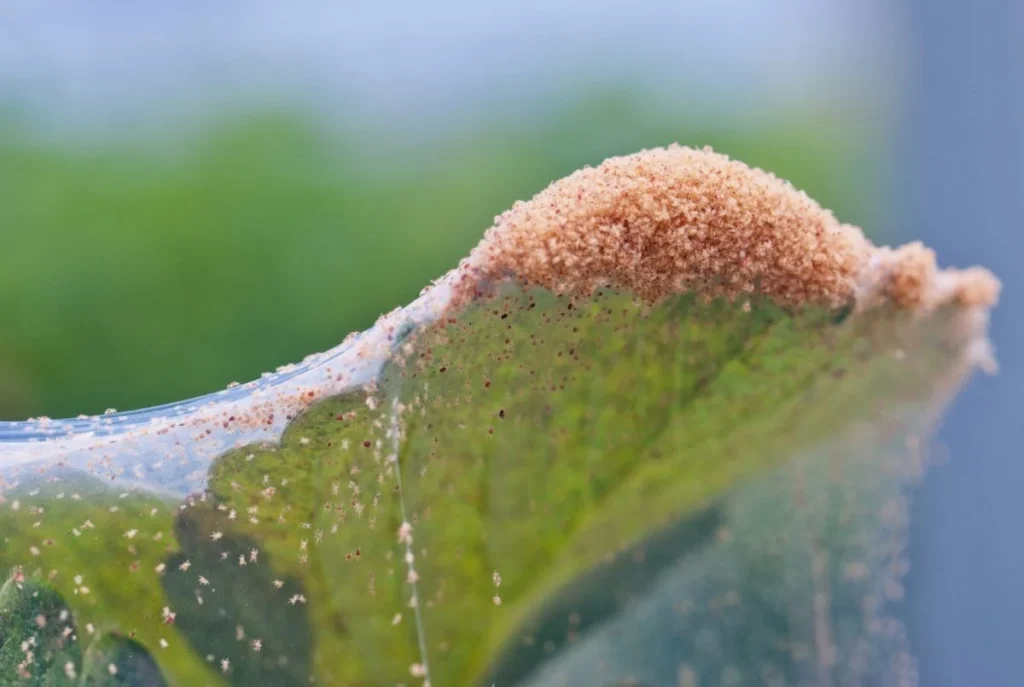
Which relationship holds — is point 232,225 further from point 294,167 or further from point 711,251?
point 711,251

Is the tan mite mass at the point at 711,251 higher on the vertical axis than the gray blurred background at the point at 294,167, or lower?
lower

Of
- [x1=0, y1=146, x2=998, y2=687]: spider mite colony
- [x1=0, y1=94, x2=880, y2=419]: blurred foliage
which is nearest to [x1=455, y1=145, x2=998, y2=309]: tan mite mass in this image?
[x1=0, y1=146, x2=998, y2=687]: spider mite colony

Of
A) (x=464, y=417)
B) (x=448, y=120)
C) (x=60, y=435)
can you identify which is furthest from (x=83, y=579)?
(x=448, y=120)

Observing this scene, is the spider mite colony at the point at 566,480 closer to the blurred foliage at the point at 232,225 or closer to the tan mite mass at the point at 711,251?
the tan mite mass at the point at 711,251

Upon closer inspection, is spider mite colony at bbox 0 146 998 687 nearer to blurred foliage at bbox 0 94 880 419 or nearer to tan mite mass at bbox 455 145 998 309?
tan mite mass at bbox 455 145 998 309

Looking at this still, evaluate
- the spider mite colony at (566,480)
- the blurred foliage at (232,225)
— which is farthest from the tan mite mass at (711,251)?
the blurred foliage at (232,225)

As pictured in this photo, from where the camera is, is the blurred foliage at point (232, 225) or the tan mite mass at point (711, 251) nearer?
the tan mite mass at point (711, 251)
